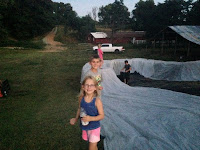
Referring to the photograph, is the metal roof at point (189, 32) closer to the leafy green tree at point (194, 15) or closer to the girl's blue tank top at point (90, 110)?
the leafy green tree at point (194, 15)

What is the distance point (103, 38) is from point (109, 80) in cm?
3641

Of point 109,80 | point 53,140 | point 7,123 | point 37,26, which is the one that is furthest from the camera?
point 37,26

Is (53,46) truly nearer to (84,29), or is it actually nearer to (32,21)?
(32,21)

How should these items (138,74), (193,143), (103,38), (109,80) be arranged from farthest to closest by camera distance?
(103,38), (138,74), (109,80), (193,143)

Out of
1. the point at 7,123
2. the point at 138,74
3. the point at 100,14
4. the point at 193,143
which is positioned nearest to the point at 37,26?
the point at 138,74

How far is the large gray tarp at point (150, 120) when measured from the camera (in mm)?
3595

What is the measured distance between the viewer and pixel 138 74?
13.0m

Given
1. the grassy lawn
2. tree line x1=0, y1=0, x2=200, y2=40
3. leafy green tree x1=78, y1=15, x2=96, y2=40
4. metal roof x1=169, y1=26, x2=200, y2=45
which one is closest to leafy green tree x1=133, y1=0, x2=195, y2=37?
tree line x1=0, y1=0, x2=200, y2=40

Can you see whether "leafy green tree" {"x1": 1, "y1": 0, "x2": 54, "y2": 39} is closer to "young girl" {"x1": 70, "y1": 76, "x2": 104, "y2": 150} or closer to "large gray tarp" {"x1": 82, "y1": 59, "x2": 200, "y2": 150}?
"large gray tarp" {"x1": 82, "y1": 59, "x2": 200, "y2": 150}

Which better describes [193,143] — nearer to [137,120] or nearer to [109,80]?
[137,120]

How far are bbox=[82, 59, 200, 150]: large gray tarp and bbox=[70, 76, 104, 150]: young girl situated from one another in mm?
1128

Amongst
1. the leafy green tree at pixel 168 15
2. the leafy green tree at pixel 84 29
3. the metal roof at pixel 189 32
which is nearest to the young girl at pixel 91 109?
the metal roof at pixel 189 32

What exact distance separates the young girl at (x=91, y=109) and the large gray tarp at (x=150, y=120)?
113 centimetres

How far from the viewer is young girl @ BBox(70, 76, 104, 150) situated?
258 centimetres
